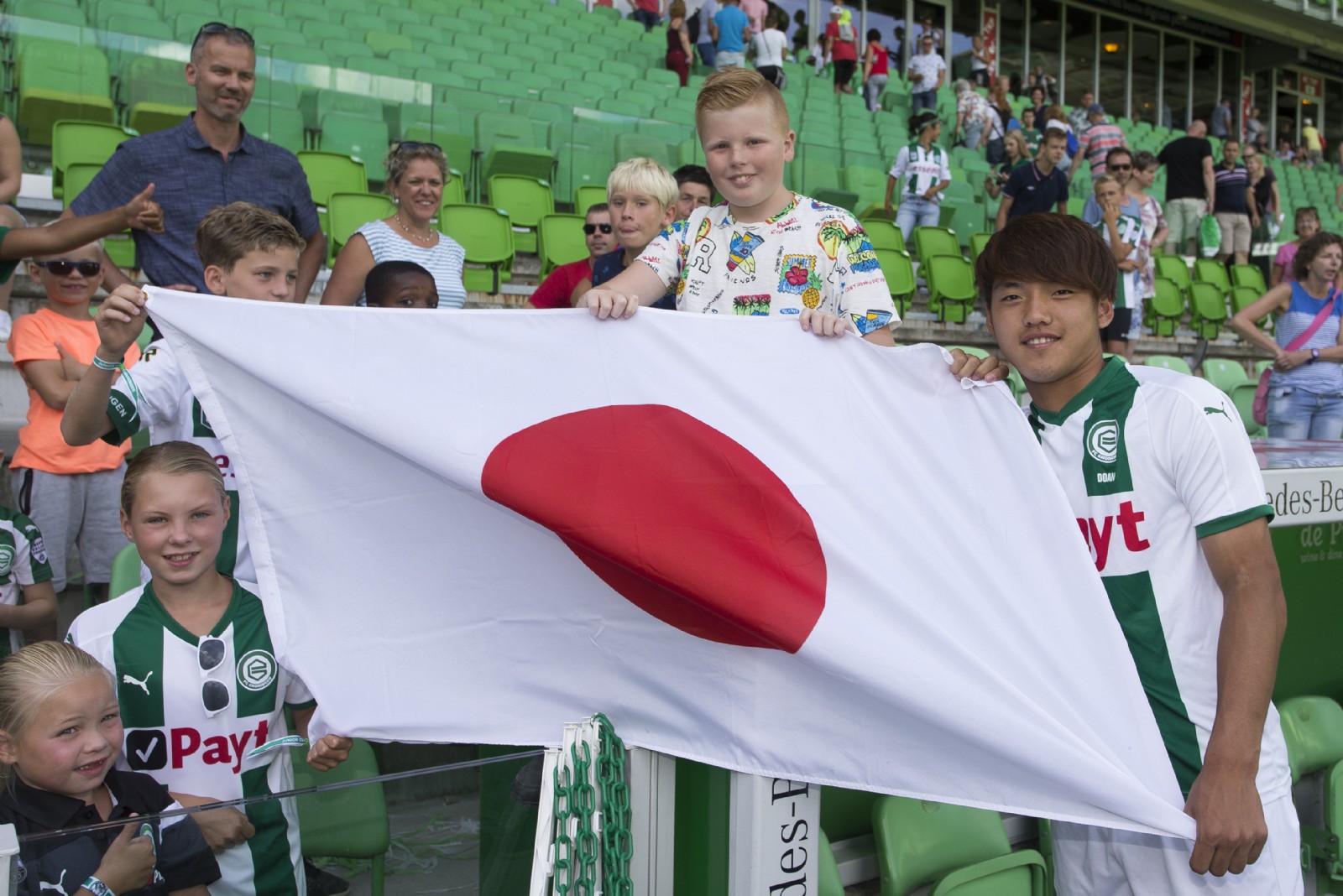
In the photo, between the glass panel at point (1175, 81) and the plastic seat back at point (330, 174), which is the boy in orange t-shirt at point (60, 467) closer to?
the plastic seat back at point (330, 174)

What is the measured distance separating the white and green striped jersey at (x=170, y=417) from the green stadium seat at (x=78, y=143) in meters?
4.50

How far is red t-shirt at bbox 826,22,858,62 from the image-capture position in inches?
575

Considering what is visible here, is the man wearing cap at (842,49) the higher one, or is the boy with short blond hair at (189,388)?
the man wearing cap at (842,49)

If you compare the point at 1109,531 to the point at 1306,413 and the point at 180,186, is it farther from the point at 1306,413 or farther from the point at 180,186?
the point at 1306,413

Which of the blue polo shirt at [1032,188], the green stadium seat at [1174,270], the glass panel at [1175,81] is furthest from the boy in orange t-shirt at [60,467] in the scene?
the glass panel at [1175,81]

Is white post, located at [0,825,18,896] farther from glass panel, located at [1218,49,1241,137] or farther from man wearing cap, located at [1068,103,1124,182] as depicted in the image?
glass panel, located at [1218,49,1241,137]

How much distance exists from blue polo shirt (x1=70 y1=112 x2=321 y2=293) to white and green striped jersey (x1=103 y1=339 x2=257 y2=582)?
0.93 metres

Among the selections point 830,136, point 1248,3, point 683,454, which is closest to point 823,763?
point 683,454

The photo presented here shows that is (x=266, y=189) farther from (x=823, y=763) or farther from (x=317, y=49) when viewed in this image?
(x=317, y=49)

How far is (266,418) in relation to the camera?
193cm

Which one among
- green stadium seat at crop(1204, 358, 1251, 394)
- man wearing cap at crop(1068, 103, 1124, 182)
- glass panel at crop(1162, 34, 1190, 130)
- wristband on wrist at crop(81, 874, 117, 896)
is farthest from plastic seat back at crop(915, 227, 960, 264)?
glass panel at crop(1162, 34, 1190, 130)

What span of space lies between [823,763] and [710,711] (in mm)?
204

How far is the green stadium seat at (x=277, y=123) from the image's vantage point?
6805mm

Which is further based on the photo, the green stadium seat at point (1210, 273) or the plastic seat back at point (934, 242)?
the green stadium seat at point (1210, 273)
